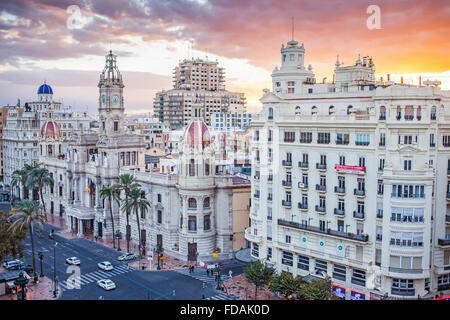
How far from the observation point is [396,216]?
49625 mm

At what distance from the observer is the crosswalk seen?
65.9 meters

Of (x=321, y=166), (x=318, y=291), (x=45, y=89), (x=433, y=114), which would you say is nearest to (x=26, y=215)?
(x=321, y=166)

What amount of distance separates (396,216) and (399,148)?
729cm

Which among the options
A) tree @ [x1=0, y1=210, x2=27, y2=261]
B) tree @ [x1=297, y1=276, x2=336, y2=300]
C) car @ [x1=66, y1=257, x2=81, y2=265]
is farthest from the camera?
car @ [x1=66, y1=257, x2=81, y2=265]

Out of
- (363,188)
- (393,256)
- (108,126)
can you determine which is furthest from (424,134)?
(108,126)

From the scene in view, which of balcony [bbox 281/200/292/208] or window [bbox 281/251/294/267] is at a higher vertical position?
balcony [bbox 281/200/292/208]

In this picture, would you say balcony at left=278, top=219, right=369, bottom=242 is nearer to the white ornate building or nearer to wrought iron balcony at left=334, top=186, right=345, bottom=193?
wrought iron balcony at left=334, top=186, right=345, bottom=193

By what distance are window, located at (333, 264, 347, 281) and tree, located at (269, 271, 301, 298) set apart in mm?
4459

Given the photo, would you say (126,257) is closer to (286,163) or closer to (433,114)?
(286,163)

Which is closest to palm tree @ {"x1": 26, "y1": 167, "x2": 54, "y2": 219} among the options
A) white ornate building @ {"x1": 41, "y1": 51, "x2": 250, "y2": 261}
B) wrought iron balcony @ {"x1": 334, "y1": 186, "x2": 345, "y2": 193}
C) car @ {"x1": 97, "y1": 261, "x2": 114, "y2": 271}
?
white ornate building @ {"x1": 41, "y1": 51, "x2": 250, "y2": 261}

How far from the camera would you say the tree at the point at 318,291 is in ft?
161

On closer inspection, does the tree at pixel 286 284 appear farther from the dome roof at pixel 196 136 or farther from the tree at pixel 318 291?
the dome roof at pixel 196 136

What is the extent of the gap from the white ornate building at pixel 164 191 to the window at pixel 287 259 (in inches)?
671

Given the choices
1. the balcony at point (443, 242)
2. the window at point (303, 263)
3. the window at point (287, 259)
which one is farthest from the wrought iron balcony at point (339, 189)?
the balcony at point (443, 242)
